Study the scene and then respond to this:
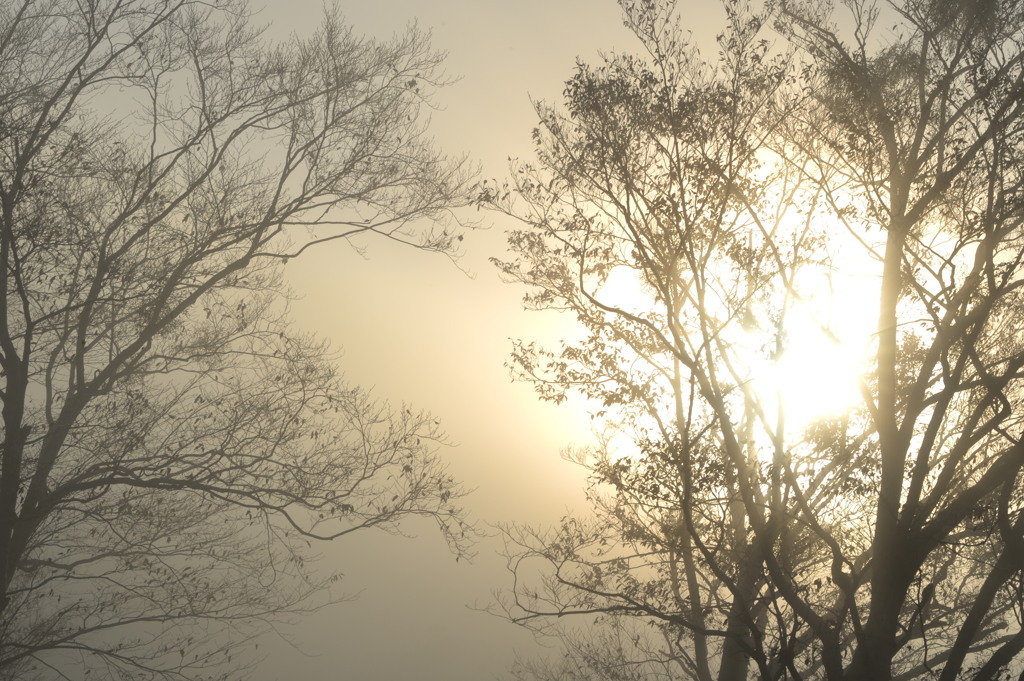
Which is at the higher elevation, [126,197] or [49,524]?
[126,197]

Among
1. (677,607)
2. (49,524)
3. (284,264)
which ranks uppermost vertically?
(284,264)

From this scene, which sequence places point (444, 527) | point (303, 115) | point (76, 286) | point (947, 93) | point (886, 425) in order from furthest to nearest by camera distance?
point (303, 115)
point (444, 527)
point (76, 286)
point (947, 93)
point (886, 425)

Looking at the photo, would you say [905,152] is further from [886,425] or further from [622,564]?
[622,564]

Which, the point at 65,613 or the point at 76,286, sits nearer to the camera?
the point at 76,286

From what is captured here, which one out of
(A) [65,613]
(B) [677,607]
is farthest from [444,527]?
(A) [65,613]

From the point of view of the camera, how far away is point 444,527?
7.55 meters

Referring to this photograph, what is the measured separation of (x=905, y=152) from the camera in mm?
5922

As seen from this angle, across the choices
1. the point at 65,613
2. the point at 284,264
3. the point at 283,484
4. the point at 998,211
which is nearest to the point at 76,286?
the point at 284,264

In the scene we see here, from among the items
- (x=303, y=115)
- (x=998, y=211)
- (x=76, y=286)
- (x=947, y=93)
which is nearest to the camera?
(x=998, y=211)

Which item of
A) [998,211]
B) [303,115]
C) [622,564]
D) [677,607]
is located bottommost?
[677,607]

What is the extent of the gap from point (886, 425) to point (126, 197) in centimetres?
800

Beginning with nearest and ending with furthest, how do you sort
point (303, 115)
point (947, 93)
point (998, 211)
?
point (998, 211)
point (947, 93)
point (303, 115)

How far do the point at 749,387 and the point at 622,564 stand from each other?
3494 millimetres

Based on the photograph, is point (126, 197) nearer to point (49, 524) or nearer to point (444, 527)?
point (49, 524)
